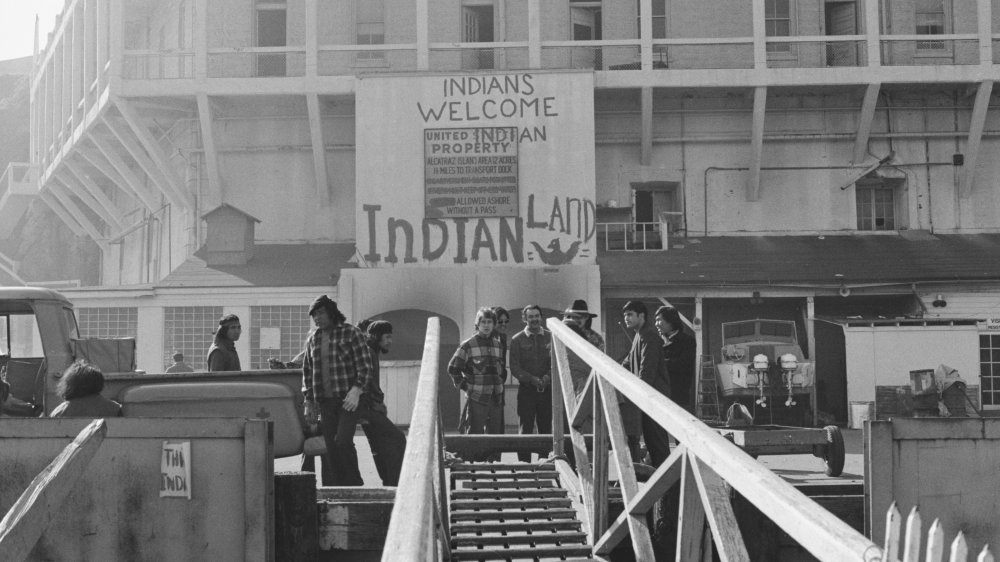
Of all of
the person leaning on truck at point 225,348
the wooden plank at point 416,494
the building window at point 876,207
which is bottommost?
the wooden plank at point 416,494

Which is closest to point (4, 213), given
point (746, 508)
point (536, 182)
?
point (536, 182)

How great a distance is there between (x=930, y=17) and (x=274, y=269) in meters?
15.3

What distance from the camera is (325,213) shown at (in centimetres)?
2572

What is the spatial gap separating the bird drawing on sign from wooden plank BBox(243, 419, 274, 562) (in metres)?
16.4

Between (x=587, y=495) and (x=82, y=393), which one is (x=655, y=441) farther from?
(x=82, y=393)

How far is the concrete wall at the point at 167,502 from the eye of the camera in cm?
641

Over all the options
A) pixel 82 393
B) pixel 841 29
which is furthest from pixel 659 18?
pixel 82 393

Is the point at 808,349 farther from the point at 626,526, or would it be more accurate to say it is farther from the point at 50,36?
the point at 50,36

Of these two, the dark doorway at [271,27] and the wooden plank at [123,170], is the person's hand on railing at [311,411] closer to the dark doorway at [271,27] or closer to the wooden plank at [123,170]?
the dark doorway at [271,27]

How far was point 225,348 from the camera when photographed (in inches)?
428

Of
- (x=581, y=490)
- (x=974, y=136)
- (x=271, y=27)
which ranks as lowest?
(x=581, y=490)

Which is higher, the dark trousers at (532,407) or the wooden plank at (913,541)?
the wooden plank at (913,541)

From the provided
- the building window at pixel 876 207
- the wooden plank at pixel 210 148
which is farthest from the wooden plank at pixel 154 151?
the building window at pixel 876 207

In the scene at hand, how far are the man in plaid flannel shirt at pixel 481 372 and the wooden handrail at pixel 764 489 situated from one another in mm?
5772
